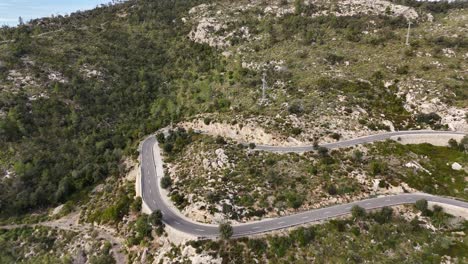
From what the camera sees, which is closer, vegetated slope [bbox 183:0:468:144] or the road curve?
the road curve

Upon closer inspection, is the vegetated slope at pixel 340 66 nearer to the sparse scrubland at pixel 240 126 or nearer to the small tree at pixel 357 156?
the sparse scrubland at pixel 240 126

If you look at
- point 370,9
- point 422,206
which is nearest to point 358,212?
point 422,206

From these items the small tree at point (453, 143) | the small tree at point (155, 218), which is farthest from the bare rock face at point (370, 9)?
the small tree at point (155, 218)

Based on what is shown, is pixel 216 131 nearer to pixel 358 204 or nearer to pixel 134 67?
pixel 358 204

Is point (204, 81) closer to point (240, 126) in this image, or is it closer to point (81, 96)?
point (240, 126)

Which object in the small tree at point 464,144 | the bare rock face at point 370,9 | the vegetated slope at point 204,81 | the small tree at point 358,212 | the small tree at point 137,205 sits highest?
the bare rock face at point 370,9

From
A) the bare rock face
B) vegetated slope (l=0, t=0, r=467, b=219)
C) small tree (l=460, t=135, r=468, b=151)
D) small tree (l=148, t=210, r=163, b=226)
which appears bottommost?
small tree (l=148, t=210, r=163, b=226)

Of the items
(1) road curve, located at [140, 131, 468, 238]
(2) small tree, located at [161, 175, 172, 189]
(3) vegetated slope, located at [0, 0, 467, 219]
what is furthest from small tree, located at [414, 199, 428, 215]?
(2) small tree, located at [161, 175, 172, 189]

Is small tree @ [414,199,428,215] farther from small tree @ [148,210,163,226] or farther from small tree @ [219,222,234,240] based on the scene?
small tree @ [148,210,163,226]
